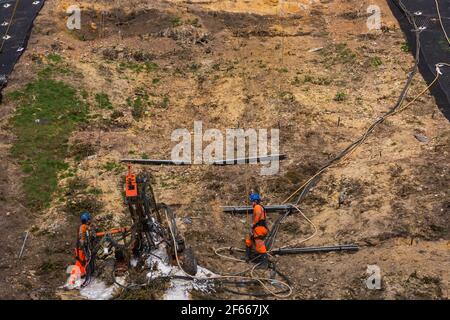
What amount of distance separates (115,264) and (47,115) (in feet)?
22.5

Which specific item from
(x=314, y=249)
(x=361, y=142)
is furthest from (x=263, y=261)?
(x=361, y=142)

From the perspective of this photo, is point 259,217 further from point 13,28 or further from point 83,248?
point 13,28

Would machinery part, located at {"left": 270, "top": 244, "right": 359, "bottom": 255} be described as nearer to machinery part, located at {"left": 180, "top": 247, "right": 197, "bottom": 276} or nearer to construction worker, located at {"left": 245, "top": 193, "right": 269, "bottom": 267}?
construction worker, located at {"left": 245, "top": 193, "right": 269, "bottom": 267}

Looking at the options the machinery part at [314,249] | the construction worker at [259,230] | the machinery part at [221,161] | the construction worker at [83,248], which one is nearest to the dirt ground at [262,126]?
the machinery part at [314,249]

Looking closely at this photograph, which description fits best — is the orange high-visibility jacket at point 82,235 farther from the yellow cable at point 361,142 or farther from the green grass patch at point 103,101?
the green grass patch at point 103,101

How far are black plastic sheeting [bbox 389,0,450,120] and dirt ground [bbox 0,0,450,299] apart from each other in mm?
369

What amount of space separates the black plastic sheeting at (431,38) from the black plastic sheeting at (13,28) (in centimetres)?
1259

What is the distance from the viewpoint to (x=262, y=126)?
1516cm

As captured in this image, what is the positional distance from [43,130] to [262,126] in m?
6.04

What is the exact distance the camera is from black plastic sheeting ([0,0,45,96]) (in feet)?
55.4

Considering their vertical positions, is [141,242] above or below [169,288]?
above

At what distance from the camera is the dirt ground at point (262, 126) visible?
10.4 m

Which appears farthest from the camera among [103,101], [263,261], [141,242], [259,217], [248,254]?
[103,101]

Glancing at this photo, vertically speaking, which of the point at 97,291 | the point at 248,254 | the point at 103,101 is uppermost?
the point at 103,101
